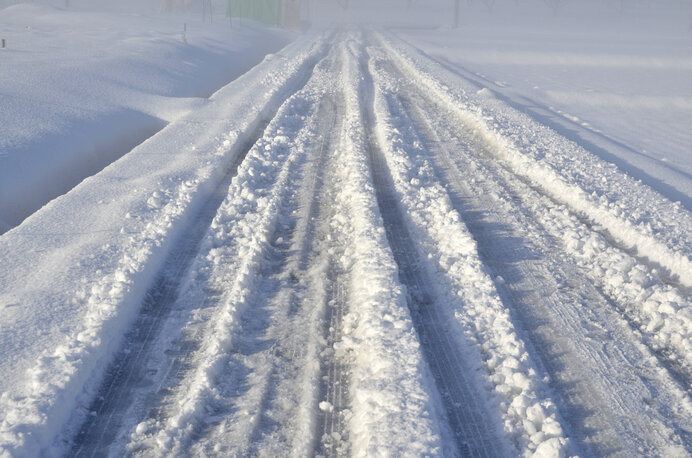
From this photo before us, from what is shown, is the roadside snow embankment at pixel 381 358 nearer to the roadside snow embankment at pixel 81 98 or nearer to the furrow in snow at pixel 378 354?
the furrow in snow at pixel 378 354

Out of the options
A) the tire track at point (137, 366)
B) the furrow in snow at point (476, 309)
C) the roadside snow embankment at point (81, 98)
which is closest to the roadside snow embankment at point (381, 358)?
the furrow in snow at point (476, 309)

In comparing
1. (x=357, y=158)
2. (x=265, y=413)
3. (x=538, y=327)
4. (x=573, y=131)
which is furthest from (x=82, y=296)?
(x=573, y=131)

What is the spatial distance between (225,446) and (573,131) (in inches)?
440

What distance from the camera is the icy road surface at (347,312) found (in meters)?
3.29

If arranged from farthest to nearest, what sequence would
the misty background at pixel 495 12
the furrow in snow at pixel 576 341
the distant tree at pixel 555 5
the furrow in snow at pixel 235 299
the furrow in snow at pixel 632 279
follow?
1. the distant tree at pixel 555 5
2. the misty background at pixel 495 12
3. the furrow in snow at pixel 632 279
4. the furrow in snow at pixel 576 341
5. the furrow in snow at pixel 235 299

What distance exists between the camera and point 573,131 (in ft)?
38.6

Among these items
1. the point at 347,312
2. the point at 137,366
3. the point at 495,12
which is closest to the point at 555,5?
the point at 495,12

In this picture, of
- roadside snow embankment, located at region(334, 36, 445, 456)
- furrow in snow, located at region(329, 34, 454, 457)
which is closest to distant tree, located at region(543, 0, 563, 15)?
A: furrow in snow, located at region(329, 34, 454, 457)

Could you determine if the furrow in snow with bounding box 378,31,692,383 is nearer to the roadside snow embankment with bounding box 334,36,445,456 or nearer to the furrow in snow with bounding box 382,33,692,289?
the furrow in snow with bounding box 382,33,692,289

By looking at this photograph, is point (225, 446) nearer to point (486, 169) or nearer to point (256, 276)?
point (256, 276)

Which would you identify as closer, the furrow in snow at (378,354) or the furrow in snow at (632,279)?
the furrow in snow at (378,354)

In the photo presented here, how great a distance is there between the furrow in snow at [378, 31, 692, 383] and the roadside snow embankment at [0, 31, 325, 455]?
4.48 m

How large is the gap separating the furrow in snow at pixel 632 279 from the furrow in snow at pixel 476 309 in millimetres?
1207

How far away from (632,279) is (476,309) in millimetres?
1768
